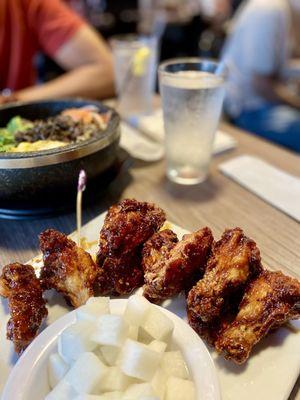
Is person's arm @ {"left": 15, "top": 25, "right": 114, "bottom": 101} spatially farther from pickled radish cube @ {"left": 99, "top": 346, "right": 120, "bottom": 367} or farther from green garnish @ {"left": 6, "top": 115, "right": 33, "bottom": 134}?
pickled radish cube @ {"left": 99, "top": 346, "right": 120, "bottom": 367}

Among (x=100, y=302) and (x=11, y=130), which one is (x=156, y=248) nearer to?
(x=100, y=302)

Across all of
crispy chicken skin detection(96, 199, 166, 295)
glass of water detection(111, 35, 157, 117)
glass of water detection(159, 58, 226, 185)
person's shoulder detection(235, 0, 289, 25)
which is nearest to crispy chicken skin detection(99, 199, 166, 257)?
crispy chicken skin detection(96, 199, 166, 295)

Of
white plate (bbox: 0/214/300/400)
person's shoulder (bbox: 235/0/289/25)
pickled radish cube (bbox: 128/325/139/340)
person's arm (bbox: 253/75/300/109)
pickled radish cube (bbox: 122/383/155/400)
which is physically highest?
person's shoulder (bbox: 235/0/289/25)

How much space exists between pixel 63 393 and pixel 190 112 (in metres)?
0.85

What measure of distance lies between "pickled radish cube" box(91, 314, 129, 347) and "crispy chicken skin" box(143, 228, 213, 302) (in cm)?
14

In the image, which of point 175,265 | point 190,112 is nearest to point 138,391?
point 175,265

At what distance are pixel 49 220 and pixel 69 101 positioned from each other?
470 millimetres

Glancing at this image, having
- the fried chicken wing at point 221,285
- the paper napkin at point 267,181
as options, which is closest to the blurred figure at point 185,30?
the paper napkin at point 267,181

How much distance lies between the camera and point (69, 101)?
51.3 inches

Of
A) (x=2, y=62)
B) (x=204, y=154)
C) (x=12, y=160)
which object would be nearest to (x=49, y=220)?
(x=12, y=160)

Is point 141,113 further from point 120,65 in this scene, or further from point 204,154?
point 204,154

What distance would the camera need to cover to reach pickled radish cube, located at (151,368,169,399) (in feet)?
1.85

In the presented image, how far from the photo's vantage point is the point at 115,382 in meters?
0.57

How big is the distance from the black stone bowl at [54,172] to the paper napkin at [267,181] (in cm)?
43
